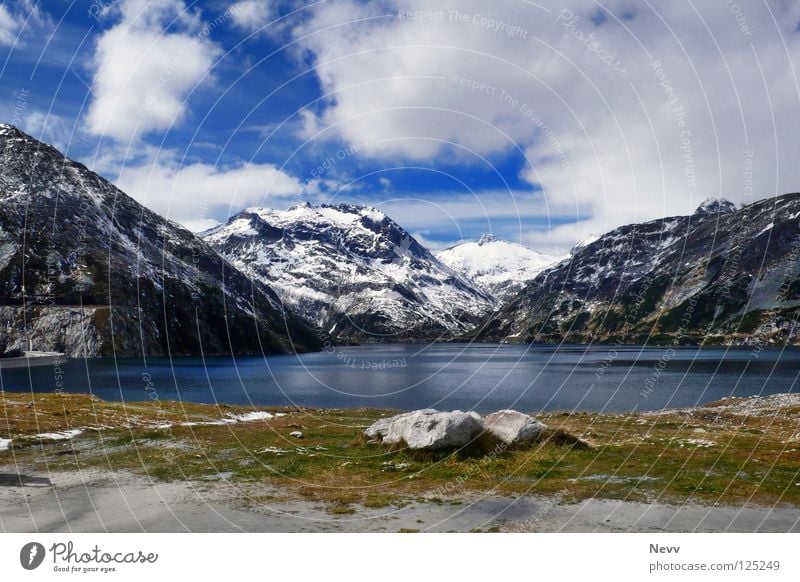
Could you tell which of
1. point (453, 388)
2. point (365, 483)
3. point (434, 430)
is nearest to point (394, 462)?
point (434, 430)

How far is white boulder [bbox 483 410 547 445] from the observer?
31.3 m

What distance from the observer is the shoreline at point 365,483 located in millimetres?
18328

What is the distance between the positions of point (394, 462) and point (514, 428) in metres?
8.04

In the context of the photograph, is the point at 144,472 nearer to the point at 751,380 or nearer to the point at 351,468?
the point at 351,468

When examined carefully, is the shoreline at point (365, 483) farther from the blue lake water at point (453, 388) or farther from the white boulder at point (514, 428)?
the blue lake water at point (453, 388)

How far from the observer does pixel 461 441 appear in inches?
1178

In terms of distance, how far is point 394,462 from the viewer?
1114 inches
